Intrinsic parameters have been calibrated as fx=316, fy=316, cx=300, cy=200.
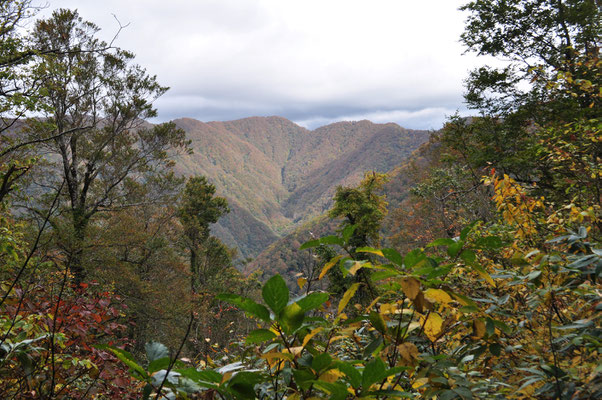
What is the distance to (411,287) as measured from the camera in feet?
2.66

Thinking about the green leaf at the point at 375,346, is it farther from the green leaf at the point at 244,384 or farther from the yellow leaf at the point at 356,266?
the green leaf at the point at 244,384

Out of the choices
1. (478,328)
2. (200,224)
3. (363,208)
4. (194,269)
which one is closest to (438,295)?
(478,328)

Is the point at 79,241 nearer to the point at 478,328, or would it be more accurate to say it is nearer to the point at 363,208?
the point at 478,328

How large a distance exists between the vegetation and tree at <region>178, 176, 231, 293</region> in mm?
153

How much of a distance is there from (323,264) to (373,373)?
0.78 meters

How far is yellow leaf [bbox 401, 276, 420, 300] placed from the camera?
2.63ft

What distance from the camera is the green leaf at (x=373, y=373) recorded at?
723 millimetres

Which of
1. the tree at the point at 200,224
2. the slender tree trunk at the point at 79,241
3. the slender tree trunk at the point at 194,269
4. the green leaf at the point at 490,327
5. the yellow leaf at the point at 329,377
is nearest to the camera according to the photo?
the yellow leaf at the point at 329,377

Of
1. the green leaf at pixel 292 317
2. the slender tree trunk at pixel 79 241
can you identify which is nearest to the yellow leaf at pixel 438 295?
the green leaf at pixel 292 317

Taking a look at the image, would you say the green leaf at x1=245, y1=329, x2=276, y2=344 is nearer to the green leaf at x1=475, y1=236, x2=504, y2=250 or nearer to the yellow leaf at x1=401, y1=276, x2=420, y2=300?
the yellow leaf at x1=401, y1=276, x2=420, y2=300

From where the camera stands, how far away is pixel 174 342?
1594 centimetres

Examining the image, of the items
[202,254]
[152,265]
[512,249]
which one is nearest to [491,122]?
[512,249]

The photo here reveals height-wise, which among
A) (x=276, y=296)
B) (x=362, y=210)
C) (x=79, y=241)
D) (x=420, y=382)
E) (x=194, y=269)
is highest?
(x=276, y=296)

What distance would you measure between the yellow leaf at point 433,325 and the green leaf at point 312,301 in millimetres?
440
